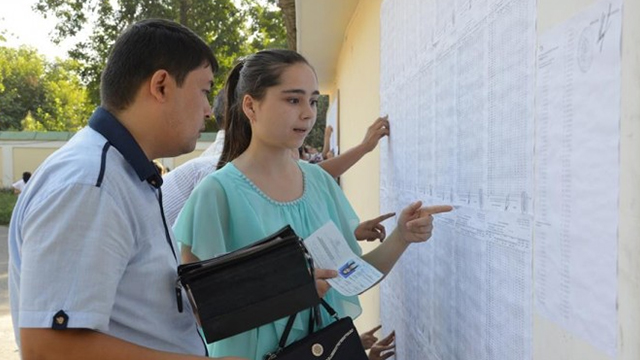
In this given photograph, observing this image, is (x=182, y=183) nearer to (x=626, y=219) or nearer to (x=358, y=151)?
(x=358, y=151)

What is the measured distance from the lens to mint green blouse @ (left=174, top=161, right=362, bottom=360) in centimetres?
184

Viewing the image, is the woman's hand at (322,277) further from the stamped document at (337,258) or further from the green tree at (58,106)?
the green tree at (58,106)

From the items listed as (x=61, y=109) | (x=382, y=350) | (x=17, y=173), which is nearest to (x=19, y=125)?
(x=61, y=109)

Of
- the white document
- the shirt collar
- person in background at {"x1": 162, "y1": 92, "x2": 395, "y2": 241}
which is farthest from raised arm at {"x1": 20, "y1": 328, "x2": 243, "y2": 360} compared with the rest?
person in background at {"x1": 162, "y1": 92, "x2": 395, "y2": 241}

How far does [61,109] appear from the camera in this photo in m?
45.0

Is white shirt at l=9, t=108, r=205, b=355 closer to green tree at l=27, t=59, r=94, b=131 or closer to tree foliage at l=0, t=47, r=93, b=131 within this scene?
tree foliage at l=0, t=47, r=93, b=131

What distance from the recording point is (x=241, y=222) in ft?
6.25

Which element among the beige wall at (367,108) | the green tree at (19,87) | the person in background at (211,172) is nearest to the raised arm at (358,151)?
the person in background at (211,172)

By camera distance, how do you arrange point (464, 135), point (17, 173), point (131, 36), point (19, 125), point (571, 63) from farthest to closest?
point (19, 125)
point (17, 173)
point (464, 135)
point (131, 36)
point (571, 63)

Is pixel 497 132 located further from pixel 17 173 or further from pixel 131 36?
pixel 17 173

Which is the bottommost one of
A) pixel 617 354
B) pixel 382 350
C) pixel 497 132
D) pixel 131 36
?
pixel 382 350

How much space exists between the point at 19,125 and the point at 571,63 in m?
47.0

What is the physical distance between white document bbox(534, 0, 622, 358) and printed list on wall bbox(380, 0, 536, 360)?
0.07m

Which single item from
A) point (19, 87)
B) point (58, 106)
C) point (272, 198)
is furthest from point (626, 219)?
point (19, 87)
